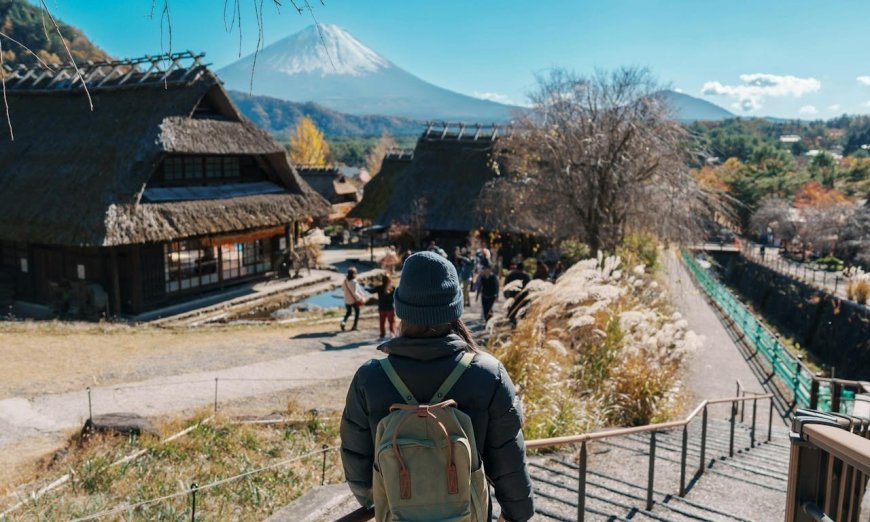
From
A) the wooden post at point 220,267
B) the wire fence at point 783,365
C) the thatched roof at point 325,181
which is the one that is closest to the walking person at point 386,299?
the wire fence at point 783,365

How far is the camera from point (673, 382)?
8.04m

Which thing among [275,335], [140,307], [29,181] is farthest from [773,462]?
[29,181]

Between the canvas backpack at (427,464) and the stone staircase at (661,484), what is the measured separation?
2.66m

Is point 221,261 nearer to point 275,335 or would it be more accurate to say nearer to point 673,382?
point 275,335

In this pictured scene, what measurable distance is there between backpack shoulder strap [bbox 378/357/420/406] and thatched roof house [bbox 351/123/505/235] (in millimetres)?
22370

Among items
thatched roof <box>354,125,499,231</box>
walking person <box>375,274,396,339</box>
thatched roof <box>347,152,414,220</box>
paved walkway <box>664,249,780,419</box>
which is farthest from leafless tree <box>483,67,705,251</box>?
thatched roof <box>347,152,414,220</box>

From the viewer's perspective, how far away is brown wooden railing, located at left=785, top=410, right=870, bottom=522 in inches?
77.9

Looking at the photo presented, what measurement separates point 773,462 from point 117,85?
18.7 m

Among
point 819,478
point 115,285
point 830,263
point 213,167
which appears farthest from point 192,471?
point 830,263

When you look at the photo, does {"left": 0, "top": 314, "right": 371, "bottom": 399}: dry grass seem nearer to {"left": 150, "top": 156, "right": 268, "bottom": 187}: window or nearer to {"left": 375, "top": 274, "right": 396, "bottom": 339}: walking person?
{"left": 375, "top": 274, "right": 396, "bottom": 339}: walking person

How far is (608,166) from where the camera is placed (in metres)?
14.9

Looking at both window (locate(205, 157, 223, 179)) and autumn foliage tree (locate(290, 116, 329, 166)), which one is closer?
window (locate(205, 157, 223, 179))

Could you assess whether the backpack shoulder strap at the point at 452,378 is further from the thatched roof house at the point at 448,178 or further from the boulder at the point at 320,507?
the thatched roof house at the point at 448,178

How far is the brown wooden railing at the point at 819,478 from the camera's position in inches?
77.9
